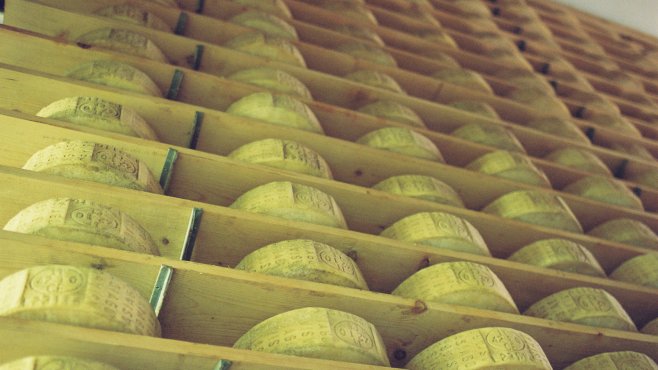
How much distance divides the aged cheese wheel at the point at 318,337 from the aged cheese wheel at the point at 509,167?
671mm

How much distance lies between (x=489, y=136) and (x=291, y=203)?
685 mm

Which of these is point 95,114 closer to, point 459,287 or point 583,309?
point 459,287

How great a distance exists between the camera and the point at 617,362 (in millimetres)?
945

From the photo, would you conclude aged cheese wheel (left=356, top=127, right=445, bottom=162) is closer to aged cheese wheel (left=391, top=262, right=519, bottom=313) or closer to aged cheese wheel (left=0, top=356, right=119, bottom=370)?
aged cheese wheel (left=391, top=262, right=519, bottom=313)

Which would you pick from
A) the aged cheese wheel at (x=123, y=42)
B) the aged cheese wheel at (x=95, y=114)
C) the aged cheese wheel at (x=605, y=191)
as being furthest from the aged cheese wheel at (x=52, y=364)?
the aged cheese wheel at (x=605, y=191)

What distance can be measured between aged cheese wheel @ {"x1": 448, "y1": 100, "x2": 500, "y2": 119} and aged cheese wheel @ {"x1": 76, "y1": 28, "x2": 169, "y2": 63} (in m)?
0.73

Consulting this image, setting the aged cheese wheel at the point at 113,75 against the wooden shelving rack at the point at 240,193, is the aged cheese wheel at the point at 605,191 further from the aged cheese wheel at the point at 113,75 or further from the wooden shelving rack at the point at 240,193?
the aged cheese wheel at the point at 113,75

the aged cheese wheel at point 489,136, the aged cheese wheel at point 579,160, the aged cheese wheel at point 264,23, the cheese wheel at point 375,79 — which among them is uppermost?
the aged cheese wheel at point 264,23

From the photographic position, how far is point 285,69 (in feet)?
4.72

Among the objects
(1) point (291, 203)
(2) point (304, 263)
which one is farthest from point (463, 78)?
(2) point (304, 263)

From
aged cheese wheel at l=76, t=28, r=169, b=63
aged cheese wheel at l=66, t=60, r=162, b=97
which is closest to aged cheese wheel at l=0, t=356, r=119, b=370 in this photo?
aged cheese wheel at l=66, t=60, r=162, b=97

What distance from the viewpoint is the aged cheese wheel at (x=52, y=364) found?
62 cm

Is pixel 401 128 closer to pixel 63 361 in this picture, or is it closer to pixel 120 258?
pixel 120 258

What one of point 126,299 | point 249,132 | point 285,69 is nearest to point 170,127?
point 249,132
